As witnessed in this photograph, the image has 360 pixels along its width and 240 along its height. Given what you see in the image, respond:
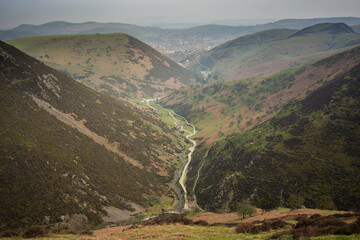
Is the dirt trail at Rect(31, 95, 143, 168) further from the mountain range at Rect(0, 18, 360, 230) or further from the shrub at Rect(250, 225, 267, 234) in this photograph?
the shrub at Rect(250, 225, 267, 234)

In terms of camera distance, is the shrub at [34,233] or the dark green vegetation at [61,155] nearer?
the shrub at [34,233]

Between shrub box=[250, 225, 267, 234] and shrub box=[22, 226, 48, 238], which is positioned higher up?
shrub box=[250, 225, 267, 234]

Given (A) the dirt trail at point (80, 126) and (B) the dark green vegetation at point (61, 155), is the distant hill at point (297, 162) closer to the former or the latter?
(B) the dark green vegetation at point (61, 155)

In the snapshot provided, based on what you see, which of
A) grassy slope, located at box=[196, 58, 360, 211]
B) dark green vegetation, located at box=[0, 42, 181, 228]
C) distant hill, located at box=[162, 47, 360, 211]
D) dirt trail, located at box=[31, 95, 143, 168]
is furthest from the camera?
dirt trail, located at box=[31, 95, 143, 168]

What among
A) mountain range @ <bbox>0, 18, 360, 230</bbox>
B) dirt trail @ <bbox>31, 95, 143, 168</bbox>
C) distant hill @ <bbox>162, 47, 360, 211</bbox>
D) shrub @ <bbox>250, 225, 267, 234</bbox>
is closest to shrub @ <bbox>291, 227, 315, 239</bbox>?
shrub @ <bbox>250, 225, 267, 234</bbox>

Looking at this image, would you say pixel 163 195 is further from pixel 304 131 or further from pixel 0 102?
pixel 0 102

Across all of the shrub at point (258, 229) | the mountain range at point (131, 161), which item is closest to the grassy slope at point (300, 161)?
the mountain range at point (131, 161)

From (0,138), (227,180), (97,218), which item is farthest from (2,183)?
(227,180)

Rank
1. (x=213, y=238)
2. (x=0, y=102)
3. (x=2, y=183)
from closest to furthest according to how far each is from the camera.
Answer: (x=213, y=238)
(x=2, y=183)
(x=0, y=102)
